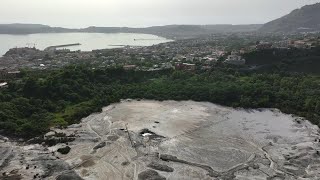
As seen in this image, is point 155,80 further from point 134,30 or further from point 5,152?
point 134,30

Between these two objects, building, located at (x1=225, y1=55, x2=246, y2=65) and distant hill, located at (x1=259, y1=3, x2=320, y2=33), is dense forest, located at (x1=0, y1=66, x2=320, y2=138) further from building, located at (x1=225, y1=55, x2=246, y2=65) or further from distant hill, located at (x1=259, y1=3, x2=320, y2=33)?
distant hill, located at (x1=259, y1=3, x2=320, y2=33)

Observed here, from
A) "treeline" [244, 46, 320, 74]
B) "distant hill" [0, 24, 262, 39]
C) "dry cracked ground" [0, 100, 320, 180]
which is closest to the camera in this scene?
"dry cracked ground" [0, 100, 320, 180]

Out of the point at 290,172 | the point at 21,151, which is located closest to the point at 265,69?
the point at 290,172

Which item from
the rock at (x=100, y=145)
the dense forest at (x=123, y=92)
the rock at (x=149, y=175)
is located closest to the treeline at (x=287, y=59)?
the dense forest at (x=123, y=92)

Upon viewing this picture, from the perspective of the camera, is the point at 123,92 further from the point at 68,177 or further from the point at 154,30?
the point at 154,30

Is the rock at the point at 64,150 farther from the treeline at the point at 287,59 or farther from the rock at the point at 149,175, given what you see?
the treeline at the point at 287,59

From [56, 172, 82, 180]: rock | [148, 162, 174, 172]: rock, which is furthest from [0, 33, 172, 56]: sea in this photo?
[56, 172, 82, 180]: rock

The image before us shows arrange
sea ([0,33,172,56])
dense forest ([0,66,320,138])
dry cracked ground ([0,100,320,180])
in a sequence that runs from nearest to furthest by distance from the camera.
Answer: dry cracked ground ([0,100,320,180]), dense forest ([0,66,320,138]), sea ([0,33,172,56])
